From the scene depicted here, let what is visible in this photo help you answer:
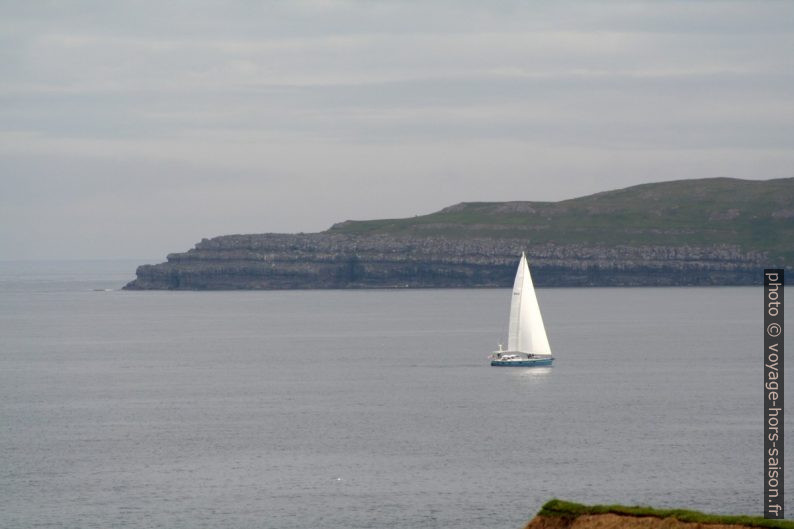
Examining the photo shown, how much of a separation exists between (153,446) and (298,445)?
8652 millimetres

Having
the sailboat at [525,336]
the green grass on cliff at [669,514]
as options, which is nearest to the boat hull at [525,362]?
the sailboat at [525,336]

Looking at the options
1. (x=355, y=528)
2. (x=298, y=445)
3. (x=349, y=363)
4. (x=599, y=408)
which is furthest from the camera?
(x=349, y=363)

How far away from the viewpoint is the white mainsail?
12025 centimetres

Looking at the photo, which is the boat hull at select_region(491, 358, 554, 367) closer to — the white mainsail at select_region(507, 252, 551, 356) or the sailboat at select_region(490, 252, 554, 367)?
the sailboat at select_region(490, 252, 554, 367)

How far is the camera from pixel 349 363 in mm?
134375

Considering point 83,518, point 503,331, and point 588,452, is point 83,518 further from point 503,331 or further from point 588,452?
point 503,331

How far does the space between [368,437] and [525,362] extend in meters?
46.9

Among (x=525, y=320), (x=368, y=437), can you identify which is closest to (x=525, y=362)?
(x=525, y=320)

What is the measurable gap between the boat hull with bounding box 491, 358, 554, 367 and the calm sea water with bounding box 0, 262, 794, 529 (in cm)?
143

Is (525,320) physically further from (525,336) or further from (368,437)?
(368,437)

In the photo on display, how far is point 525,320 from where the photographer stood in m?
123

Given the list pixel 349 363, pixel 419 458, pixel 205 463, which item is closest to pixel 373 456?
pixel 419 458

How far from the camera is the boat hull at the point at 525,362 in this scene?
12462 cm

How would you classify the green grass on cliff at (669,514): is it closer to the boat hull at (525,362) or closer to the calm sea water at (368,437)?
the calm sea water at (368,437)
